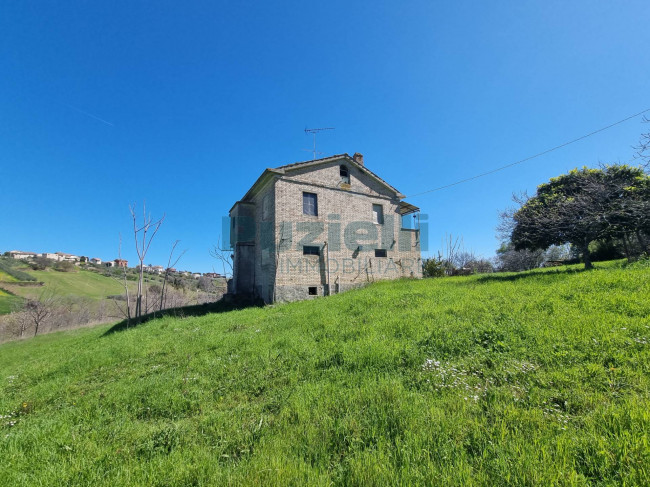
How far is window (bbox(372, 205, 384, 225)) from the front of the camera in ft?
53.9

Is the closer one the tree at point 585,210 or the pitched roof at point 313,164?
the tree at point 585,210

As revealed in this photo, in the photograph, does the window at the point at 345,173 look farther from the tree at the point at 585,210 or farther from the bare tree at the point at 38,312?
the bare tree at the point at 38,312

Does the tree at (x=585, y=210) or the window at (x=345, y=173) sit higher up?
the window at (x=345, y=173)

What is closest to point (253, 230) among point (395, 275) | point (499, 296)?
point (395, 275)

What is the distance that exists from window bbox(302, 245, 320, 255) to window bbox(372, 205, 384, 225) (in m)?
4.61

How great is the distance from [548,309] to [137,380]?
26.9 ft

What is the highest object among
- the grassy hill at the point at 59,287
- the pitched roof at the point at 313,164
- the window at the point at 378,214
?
the pitched roof at the point at 313,164

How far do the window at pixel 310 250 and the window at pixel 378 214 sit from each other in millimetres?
4609

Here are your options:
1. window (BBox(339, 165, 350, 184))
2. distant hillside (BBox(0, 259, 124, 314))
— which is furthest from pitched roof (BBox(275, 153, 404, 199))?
distant hillside (BBox(0, 259, 124, 314))

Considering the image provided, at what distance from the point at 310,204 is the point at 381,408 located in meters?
12.5

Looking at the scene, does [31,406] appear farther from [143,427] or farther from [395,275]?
[395,275]

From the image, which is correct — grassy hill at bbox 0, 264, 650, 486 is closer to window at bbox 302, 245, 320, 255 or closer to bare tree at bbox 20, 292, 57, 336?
window at bbox 302, 245, 320, 255

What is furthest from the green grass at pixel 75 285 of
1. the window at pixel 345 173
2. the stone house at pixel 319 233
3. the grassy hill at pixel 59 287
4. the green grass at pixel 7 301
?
the window at pixel 345 173

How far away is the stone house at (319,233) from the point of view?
44.1 ft
